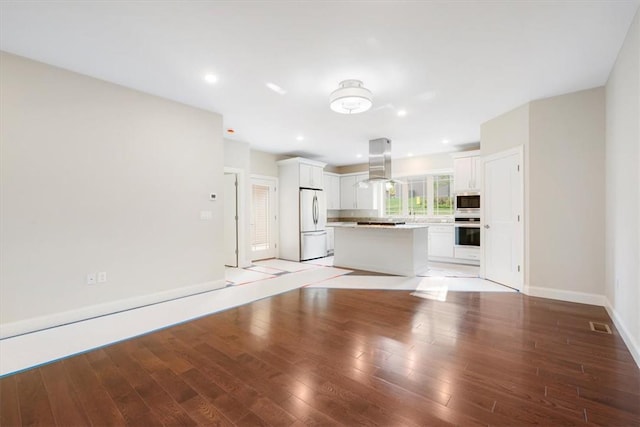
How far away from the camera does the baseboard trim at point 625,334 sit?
229 cm

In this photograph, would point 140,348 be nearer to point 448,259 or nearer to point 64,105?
point 64,105

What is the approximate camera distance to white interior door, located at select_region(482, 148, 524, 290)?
431cm

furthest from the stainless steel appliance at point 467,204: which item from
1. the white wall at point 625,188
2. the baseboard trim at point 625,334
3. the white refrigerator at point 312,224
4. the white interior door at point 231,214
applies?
the white interior door at point 231,214

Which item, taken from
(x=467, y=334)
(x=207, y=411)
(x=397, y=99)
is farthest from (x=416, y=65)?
(x=207, y=411)

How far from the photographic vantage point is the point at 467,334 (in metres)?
2.82

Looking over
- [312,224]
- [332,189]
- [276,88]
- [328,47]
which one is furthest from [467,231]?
[328,47]

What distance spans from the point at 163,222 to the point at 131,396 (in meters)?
2.52

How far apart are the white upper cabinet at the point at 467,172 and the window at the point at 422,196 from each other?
2.65 feet

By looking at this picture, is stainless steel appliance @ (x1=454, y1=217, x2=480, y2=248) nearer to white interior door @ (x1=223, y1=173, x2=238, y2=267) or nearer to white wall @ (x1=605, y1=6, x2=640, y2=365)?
white wall @ (x1=605, y1=6, x2=640, y2=365)

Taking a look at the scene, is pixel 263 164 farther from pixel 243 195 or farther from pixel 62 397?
pixel 62 397

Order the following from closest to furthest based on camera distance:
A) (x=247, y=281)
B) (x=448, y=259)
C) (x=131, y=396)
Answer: (x=131, y=396), (x=247, y=281), (x=448, y=259)

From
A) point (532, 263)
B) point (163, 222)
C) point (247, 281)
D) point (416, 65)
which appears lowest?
point (247, 281)

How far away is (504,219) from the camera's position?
15.1ft

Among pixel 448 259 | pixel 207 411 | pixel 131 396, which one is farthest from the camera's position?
pixel 448 259
